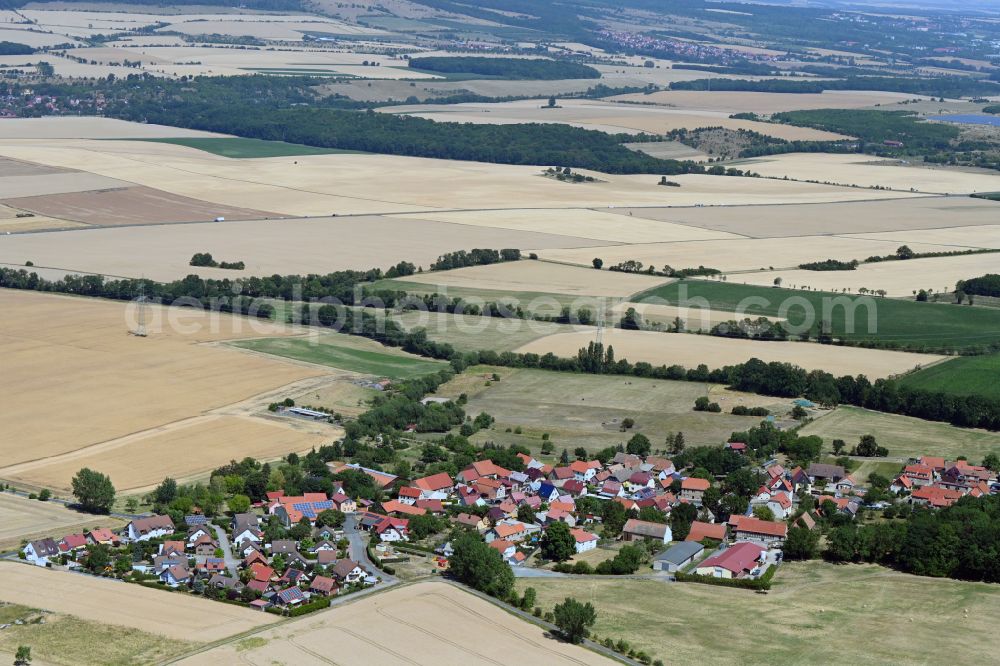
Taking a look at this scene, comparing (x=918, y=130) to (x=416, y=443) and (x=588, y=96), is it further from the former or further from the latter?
(x=416, y=443)

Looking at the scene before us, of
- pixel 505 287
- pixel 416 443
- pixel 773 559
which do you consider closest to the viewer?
pixel 773 559

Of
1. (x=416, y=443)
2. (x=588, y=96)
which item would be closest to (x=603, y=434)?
(x=416, y=443)

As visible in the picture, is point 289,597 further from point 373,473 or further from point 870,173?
point 870,173

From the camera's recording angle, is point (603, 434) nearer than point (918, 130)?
Yes

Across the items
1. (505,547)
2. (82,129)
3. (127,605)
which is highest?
(82,129)

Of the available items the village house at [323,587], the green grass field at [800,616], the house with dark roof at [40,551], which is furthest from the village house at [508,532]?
the house with dark roof at [40,551]

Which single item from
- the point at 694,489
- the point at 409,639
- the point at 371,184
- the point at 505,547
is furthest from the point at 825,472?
the point at 371,184

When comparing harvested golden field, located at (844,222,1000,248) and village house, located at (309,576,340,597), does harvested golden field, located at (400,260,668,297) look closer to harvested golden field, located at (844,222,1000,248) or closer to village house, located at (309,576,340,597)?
harvested golden field, located at (844,222,1000,248)

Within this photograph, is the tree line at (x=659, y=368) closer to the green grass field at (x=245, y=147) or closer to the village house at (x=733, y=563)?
the village house at (x=733, y=563)
